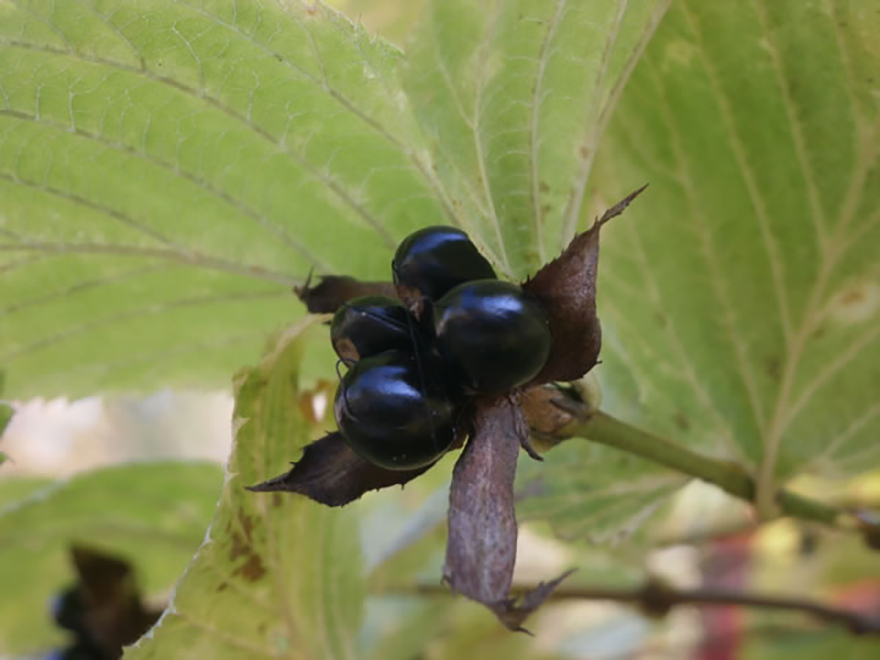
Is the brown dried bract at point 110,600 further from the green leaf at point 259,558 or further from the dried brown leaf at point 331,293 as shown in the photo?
the dried brown leaf at point 331,293

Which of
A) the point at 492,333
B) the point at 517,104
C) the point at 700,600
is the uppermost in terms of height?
the point at 517,104

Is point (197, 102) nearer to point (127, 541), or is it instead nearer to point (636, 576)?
point (127, 541)

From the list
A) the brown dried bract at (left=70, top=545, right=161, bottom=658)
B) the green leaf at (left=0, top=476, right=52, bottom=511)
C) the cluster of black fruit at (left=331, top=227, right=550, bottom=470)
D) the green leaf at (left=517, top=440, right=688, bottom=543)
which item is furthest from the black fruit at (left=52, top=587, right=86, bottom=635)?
the cluster of black fruit at (left=331, top=227, right=550, bottom=470)

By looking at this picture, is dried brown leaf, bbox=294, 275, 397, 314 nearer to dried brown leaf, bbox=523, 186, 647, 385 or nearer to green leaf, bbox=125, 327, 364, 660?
green leaf, bbox=125, 327, 364, 660

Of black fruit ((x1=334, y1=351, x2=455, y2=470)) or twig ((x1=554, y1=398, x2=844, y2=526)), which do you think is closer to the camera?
black fruit ((x1=334, y1=351, x2=455, y2=470))

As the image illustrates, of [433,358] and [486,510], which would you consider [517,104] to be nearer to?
[433,358]

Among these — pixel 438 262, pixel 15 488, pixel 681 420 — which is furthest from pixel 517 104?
pixel 15 488

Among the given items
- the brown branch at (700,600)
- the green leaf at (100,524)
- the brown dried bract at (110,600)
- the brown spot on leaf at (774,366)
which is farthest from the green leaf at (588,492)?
the brown dried bract at (110,600)
